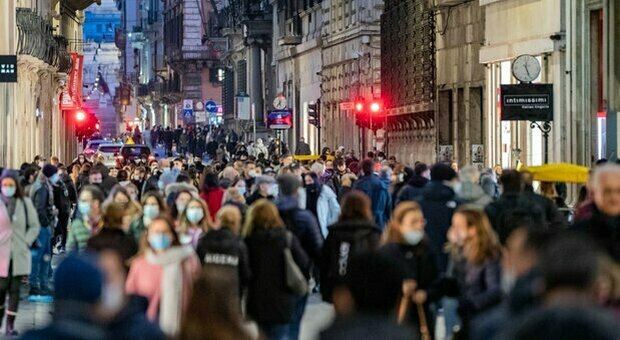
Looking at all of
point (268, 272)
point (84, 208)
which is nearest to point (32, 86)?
point (84, 208)

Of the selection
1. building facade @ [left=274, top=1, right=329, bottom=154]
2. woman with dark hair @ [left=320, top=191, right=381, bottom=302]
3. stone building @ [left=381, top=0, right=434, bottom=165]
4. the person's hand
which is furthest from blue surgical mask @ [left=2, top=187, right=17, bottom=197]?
building facade @ [left=274, top=1, right=329, bottom=154]

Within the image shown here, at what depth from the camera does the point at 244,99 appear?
68625mm

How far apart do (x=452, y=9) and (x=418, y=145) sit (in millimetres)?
5906

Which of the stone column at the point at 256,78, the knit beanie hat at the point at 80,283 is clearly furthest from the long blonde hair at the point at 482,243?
the stone column at the point at 256,78

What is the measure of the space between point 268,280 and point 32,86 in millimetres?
42054

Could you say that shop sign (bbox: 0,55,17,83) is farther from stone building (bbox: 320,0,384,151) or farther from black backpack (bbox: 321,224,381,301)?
stone building (bbox: 320,0,384,151)

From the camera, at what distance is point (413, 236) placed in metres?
13.4

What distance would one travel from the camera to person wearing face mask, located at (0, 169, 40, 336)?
18.0 meters

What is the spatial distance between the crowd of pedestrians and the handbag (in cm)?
1

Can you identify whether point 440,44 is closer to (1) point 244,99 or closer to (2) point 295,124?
(1) point 244,99

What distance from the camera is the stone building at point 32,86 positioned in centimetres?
4666

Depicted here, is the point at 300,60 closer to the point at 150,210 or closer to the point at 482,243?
the point at 150,210

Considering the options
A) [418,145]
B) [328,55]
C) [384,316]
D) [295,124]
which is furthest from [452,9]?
[384,316]

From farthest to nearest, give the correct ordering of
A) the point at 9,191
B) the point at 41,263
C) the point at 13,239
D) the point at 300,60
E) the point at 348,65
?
the point at 300,60, the point at 348,65, the point at 41,263, the point at 9,191, the point at 13,239
